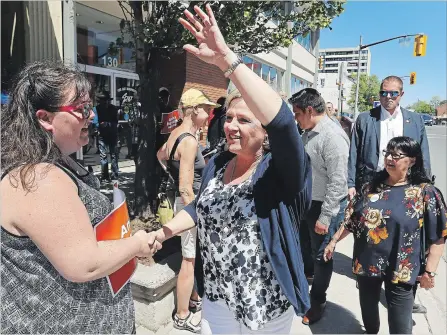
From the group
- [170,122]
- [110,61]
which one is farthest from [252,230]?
[110,61]

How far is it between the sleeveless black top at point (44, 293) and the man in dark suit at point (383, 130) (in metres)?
3.21

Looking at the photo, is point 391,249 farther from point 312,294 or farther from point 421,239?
point 312,294

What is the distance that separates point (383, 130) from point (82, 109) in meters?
3.47

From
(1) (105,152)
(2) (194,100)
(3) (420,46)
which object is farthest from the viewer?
(3) (420,46)

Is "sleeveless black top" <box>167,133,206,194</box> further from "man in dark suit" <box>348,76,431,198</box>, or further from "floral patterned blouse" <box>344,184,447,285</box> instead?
"man in dark suit" <box>348,76,431,198</box>

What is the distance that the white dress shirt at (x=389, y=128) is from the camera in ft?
13.0

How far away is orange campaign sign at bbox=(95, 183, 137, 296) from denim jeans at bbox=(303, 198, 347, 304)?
202cm

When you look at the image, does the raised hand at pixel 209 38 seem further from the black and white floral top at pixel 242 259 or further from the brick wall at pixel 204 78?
the brick wall at pixel 204 78

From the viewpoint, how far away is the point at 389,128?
13.1 ft

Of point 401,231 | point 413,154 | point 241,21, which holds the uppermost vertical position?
point 241,21

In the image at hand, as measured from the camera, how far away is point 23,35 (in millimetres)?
7605

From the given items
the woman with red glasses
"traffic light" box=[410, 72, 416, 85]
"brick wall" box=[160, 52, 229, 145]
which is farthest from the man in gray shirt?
"traffic light" box=[410, 72, 416, 85]

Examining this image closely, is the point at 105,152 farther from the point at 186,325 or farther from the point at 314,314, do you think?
the point at 314,314

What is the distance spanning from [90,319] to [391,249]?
202cm
